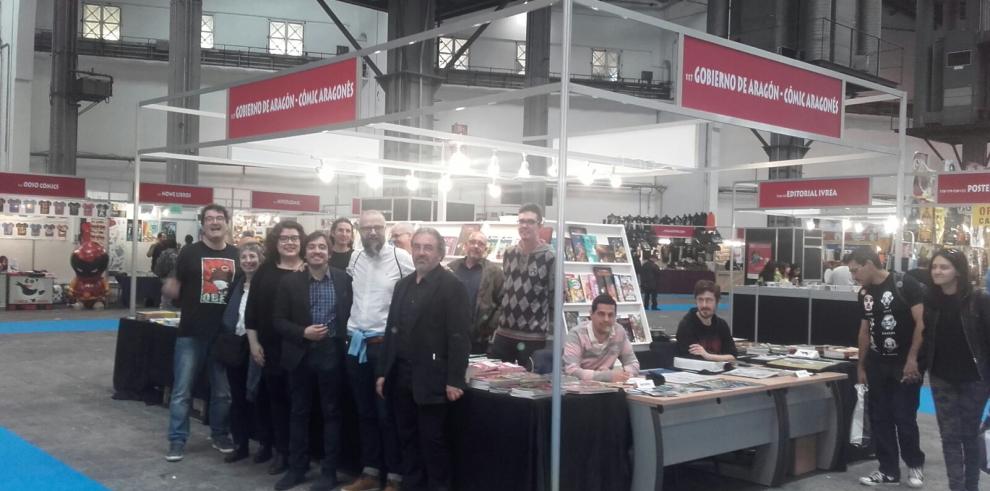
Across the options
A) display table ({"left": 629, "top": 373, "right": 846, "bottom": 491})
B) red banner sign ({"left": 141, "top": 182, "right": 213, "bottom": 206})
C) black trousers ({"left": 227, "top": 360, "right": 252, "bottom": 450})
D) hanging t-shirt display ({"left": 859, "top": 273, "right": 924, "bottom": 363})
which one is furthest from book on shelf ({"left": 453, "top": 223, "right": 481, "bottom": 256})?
red banner sign ({"left": 141, "top": 182, "right": 213, "bottom": 206})

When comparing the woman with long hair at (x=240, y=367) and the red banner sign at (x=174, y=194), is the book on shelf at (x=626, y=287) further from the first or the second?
the red banner sign at (x=174, y=194)

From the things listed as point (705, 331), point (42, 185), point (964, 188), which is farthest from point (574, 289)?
point (42, 185)

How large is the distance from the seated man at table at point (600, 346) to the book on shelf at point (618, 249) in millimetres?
3205

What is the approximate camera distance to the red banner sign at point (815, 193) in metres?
10.3

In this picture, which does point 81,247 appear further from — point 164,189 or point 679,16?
point 679,16

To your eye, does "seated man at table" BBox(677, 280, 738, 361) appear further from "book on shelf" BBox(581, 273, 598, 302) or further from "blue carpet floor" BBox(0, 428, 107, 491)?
"blue carpet floor" BBox(0, 428, 107, 491)

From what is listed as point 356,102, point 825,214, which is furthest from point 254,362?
point 825,214

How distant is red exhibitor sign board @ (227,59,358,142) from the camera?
538cm

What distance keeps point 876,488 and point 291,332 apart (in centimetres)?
373

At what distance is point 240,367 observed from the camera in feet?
18.5

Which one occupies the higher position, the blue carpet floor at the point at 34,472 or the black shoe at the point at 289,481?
the black shoe at the point at 289,481

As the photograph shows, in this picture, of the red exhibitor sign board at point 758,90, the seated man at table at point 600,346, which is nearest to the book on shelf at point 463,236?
the seated man at table at point 600,346

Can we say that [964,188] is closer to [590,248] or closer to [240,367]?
[590,248]

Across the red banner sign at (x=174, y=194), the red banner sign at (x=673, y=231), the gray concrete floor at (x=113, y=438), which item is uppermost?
the red banner sign at (x=174, y=194)
